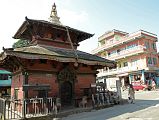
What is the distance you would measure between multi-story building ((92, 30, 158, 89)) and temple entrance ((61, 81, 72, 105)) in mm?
20107

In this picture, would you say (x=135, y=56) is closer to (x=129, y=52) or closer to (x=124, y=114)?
(x=129, y=52)

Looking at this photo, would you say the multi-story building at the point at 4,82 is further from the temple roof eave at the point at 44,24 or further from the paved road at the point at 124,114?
the paved road at the point at 124,114

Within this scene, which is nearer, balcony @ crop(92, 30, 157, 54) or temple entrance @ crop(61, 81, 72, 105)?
temple entrance @ crop(61, 81, 72, 105)

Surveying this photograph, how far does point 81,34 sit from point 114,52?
28.1 m

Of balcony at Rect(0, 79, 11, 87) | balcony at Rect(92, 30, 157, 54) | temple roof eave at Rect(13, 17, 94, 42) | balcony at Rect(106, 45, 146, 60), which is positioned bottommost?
balcony at Rect(0, 79, 11, 87)

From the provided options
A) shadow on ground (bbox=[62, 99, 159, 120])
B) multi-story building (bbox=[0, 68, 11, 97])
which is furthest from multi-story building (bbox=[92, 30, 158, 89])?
shadow on ground (bbox=[62, 99, 159, 120])

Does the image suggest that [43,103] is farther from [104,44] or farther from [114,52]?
[104,44]

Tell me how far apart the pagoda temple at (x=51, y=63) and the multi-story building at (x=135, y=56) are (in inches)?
750

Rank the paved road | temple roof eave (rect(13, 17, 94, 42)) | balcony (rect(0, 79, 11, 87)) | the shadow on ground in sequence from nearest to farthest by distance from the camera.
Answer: the paved road, the shadow on ground, temple roof eave (rect(13, 17, 94, 42)), balcony (rect(0, 79, 11, 87))

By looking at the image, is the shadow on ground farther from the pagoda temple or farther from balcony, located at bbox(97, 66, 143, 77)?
balcony, located at bbox(97, 66, 143, 77)

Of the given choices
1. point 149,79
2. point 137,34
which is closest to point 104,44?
point 137,34

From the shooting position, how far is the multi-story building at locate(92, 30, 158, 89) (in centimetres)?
3897

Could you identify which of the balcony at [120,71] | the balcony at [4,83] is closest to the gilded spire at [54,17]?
the balcony at [4,83]

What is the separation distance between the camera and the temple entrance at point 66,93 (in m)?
16.2
